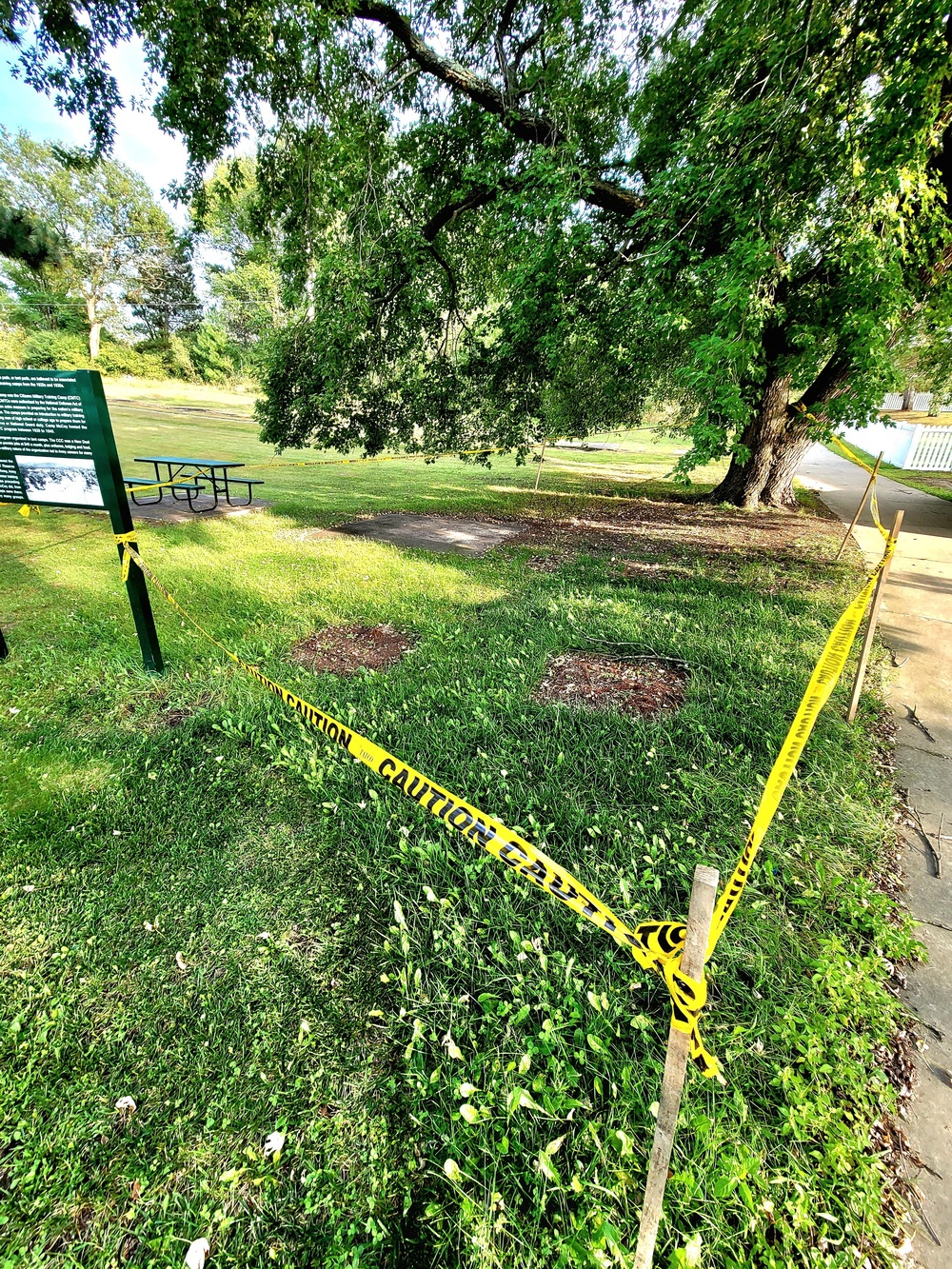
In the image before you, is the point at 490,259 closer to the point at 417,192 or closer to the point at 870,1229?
the point at 417,192

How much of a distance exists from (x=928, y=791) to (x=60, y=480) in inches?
256

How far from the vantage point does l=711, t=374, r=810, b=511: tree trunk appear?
11094mm

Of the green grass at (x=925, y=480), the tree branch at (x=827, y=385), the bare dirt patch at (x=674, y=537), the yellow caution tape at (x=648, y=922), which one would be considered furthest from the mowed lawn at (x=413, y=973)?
the green grass at (x=925, y=480)

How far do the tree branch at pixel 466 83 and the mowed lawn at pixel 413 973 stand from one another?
7.24 metres

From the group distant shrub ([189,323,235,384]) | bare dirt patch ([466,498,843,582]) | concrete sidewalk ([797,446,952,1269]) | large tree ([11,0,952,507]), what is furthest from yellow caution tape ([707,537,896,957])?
distant shrub ([189,323,235,384])

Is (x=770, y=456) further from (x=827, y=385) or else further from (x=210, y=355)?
(x=210, y=355)

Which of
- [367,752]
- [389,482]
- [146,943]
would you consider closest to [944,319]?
[367,752]

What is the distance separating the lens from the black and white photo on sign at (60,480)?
3980mm

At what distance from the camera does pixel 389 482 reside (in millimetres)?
15289

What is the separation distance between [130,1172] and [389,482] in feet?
49.0

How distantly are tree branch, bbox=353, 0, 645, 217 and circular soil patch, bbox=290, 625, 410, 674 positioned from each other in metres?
6.22

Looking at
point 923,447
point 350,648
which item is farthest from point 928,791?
point 923,447

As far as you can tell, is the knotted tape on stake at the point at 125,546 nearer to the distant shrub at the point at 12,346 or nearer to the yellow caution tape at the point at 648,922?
the yellow caution tape at the point at 648,922

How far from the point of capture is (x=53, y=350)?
31094 millimetres
